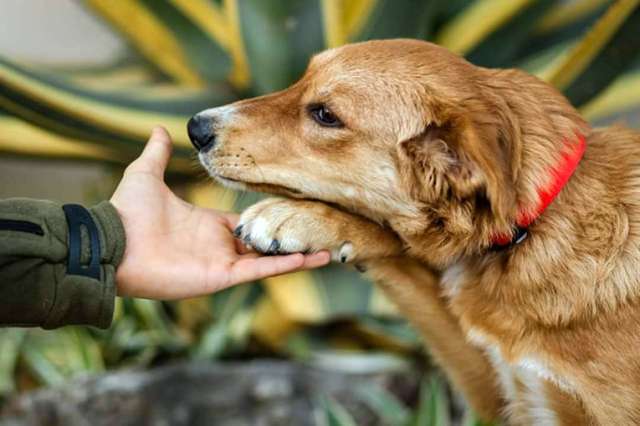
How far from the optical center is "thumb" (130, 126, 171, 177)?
2.74 meters

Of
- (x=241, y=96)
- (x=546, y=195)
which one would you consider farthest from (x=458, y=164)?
(x=241, y=96)

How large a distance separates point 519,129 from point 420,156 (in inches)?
10.4

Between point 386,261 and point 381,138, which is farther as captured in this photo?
point 386,261

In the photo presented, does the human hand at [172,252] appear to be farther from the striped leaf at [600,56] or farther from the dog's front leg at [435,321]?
the striped leaf at [600,56]

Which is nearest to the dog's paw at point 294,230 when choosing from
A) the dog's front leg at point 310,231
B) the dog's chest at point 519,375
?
the dog's front leg at point 310,231

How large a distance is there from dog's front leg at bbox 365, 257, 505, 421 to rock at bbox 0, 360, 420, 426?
46.6 inches

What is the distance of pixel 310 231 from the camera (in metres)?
2.60

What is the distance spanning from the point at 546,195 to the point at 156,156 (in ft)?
3.57

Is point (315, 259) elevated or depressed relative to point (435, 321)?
elevated

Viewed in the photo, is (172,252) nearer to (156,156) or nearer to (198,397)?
(156,156)

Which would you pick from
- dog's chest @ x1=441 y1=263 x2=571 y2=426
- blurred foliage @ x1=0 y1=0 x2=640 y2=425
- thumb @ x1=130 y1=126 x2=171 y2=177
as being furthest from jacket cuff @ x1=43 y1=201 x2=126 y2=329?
blurred foliage @ x1=0 y1=0 x2=640 y2=425

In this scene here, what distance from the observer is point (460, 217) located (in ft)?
8.20

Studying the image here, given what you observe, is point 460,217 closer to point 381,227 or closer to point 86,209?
point 381,227

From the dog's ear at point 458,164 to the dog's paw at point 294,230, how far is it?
0.80 ft
